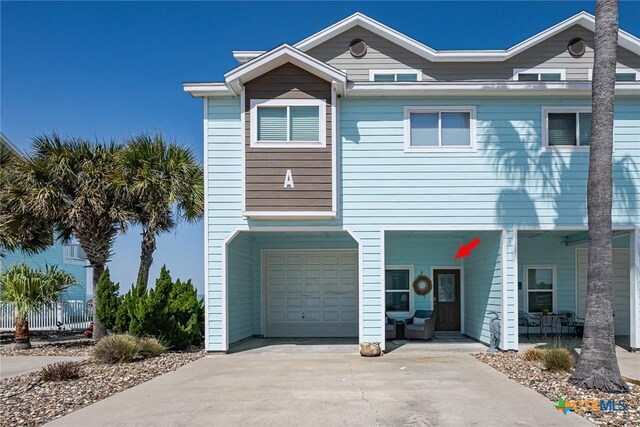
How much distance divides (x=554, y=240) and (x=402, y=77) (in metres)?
6.45

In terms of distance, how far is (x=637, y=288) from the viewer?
12227mm

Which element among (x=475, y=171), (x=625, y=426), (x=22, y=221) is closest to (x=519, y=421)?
(x=625, y=426)

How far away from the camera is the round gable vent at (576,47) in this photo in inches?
602

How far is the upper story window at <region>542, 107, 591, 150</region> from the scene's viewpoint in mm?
12383

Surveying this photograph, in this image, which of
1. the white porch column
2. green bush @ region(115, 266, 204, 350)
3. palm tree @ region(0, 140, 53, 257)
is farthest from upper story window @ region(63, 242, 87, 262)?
the white porch column

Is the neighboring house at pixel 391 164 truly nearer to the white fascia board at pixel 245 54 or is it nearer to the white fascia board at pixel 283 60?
the white fascia board at pixel 283 60

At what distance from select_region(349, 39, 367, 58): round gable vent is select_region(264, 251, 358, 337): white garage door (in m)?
5.68

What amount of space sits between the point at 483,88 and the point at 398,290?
6.39 meters

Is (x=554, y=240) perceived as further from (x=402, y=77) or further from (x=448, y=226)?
(x=402, y=77)

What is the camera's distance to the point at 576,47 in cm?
1530

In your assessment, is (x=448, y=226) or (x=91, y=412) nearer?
(x=91, y=412)

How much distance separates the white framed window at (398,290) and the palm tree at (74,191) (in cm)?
758

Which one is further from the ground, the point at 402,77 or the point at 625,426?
the point at 402,77

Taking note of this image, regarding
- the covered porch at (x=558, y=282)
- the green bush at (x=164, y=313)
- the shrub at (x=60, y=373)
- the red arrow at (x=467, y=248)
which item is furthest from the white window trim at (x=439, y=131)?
the shrub at (x=60, y=373)
